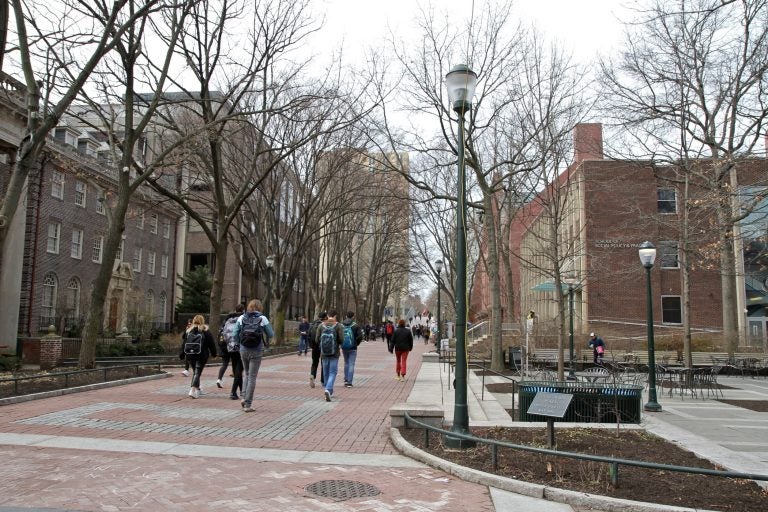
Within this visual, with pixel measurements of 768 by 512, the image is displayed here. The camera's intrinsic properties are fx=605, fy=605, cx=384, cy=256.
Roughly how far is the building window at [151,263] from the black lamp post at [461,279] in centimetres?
3550

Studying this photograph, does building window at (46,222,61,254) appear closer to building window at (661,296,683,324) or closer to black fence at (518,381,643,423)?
black fence at (518,381,643,423)

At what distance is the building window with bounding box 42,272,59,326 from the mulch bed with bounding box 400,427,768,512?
26.0 m

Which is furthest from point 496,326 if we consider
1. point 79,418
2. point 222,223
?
point 79,418

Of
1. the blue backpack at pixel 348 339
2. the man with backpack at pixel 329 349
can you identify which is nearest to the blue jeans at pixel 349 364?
the blue backpack at pixel 348 339

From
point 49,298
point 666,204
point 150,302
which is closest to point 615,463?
point 49,298

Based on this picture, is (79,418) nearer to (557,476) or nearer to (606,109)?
(557,476)

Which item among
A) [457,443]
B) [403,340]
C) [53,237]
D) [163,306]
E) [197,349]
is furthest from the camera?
[163,306]

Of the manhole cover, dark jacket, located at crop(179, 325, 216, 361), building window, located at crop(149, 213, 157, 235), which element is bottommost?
the manhole cover

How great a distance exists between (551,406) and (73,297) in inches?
1192

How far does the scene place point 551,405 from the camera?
6.87m

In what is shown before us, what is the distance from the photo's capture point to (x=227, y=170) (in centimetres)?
2816

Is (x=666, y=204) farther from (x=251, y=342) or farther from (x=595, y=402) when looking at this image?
(x=251, y=342)

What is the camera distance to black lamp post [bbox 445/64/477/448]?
776 centimetres

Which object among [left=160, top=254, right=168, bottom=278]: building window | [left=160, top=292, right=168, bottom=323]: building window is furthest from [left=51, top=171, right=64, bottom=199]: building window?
[left=160, top=292, right=168, bottom=323]: building window
